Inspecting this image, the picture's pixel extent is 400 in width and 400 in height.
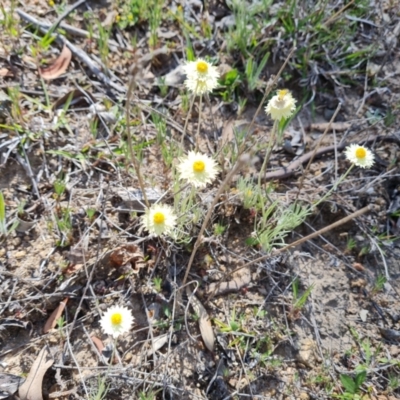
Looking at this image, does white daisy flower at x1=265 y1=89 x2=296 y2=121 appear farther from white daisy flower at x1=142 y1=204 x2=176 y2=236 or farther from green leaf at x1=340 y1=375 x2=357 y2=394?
green leaf at x1=340 y1=375 x2=357 y2=394

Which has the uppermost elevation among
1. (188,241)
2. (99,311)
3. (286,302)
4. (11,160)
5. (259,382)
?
(11,160)

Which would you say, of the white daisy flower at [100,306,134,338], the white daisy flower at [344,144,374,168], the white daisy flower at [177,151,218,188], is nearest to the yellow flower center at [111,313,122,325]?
the white daisy flower at [100,306,134,338]

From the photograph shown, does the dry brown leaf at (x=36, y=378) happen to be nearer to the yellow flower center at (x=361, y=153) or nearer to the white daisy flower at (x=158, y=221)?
the white daisy flower at (x=158, y=221)

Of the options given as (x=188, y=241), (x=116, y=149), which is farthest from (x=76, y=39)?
(x=188, y=241)

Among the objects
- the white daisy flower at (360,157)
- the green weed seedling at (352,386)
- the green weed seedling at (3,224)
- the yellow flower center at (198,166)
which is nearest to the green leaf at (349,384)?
the green weed seedling at (352,386)

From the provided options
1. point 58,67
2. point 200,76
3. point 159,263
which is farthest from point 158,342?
point 58,67

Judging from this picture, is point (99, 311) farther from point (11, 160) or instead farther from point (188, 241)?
point (11, 160)
